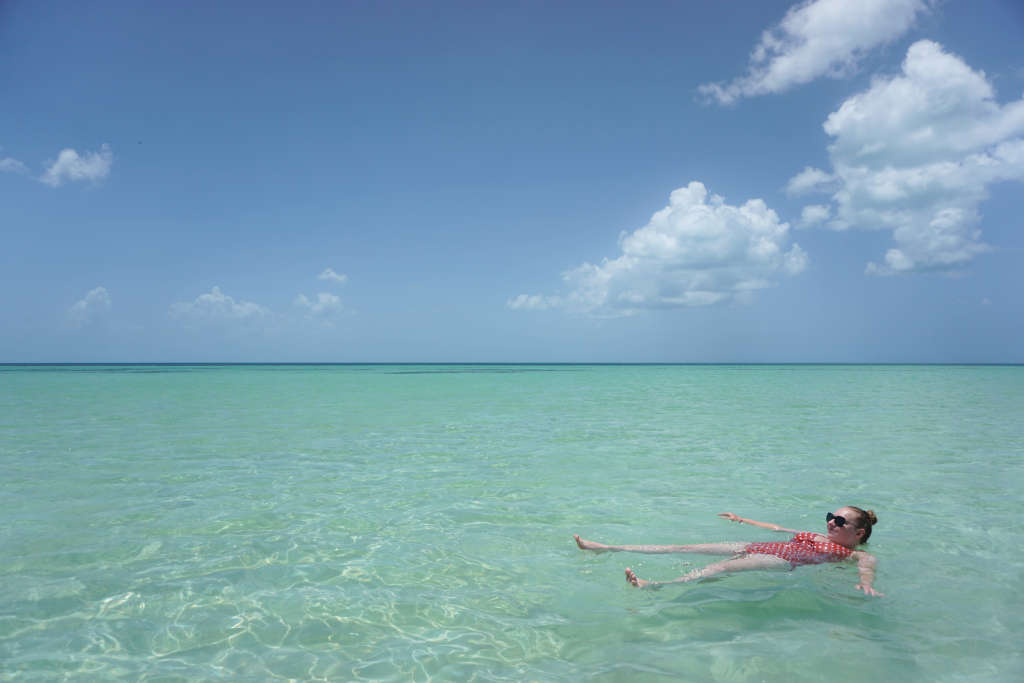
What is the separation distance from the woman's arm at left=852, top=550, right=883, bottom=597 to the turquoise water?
137mm

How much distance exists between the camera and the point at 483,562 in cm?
580

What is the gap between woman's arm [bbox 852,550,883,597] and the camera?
195 inches

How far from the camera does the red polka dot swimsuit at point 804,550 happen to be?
5504 millimetres

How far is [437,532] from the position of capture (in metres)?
6.71

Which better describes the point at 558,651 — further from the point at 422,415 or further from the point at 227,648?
the point at 422,415

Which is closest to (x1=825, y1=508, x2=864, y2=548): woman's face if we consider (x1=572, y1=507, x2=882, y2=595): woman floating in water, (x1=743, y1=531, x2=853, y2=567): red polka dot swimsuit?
(x1=572, y1=507, x2=882, y2=595): woman floating in water

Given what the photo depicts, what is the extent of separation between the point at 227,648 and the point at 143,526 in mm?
3534

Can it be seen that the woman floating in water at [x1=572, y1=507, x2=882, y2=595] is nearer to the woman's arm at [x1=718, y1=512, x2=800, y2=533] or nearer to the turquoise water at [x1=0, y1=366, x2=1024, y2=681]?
the turquoise water at [x1=0, y1=366, x2=1024, y2=681]

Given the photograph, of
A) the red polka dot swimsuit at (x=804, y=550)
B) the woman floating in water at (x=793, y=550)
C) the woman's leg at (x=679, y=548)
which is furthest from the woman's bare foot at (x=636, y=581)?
the red polka dot swimsuit at (x=804, y=550)

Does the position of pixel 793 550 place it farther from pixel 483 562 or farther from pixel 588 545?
pixel 483 562

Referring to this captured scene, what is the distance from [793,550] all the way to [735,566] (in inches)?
26.4

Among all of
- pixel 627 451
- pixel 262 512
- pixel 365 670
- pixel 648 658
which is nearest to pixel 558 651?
pixel 648 658

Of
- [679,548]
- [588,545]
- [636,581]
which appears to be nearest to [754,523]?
[679,548]

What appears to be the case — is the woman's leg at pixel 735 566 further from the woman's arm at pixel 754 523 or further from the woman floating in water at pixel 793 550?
the woman's arm at pixel 754 523
